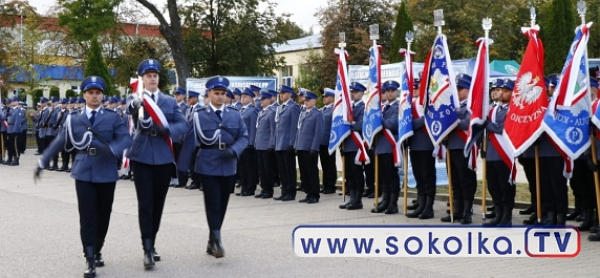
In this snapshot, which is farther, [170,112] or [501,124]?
[501,124]

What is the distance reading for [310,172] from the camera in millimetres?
14617

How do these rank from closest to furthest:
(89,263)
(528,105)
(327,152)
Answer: (89,263)
(528,105)
(327,152)

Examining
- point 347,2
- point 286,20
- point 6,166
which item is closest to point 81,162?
point 6,166

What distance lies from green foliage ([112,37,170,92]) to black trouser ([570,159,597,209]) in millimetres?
33996

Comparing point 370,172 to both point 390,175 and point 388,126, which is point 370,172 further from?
point 388,126

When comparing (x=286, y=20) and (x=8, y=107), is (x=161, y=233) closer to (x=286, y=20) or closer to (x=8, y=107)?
(x=8, y=107)

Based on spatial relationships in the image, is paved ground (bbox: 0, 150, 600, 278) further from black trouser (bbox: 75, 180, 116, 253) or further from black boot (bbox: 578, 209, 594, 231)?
black trouser (bbox: 75, 180, 116, 253)

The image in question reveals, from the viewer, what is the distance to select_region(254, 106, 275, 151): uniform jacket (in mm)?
15466

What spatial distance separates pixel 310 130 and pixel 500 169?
4.36m

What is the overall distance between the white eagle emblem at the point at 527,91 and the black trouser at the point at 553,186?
2.66ft

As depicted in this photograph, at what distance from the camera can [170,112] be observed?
8.47m

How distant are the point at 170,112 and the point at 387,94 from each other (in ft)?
17.2

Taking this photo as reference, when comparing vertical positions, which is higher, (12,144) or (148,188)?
(148,188)

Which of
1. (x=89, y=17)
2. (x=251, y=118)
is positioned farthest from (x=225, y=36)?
(x=251, y=118)
